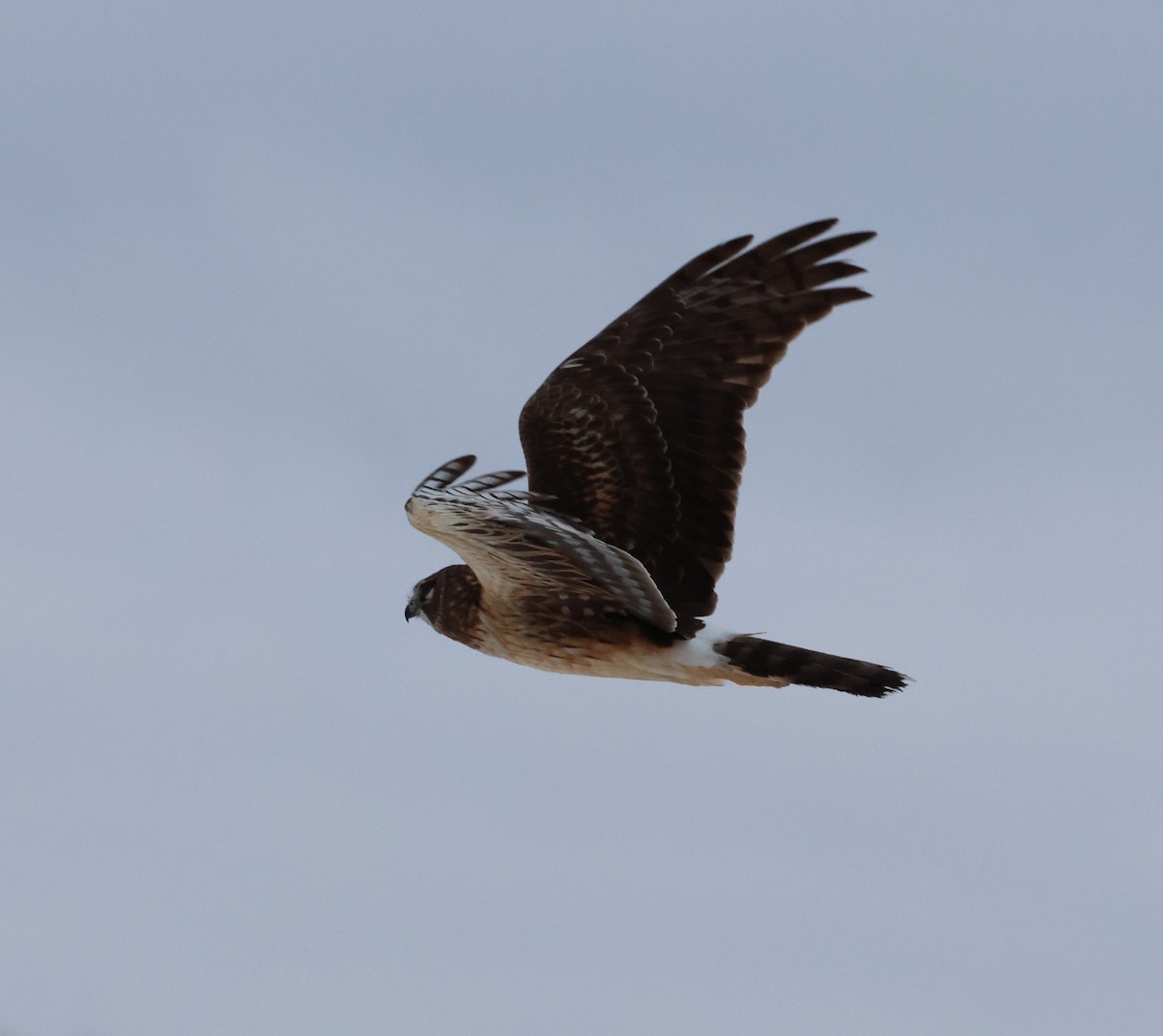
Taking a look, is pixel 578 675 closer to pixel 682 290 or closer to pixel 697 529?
pixel 697 529

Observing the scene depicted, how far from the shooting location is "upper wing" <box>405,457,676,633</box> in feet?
25.5

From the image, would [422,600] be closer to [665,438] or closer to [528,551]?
[665,438]

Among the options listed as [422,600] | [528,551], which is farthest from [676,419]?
[422,600]

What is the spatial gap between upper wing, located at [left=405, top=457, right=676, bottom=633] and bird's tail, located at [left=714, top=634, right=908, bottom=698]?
450mm

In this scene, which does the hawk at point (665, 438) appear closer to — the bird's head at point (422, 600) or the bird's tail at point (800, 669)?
the bird's tail at point (800, 669)

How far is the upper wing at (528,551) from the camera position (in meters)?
7.77

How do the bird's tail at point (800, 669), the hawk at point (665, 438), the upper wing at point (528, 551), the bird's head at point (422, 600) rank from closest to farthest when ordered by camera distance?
the upper wing at point (528, 551) → the bird's tail at point (800, 669) → the hawk at point (665, 438) → the bird's head at point (422, 600)

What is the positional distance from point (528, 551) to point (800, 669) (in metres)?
1.80

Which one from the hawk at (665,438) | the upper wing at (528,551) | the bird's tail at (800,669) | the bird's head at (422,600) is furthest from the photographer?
the bird's head at (422,600)

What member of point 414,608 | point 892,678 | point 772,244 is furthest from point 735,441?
point 414,608

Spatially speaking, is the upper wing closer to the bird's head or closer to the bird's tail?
the bird's tail

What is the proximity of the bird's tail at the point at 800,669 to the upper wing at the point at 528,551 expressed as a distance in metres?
0.45

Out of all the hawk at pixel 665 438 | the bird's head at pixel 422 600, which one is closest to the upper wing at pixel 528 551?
the hawk at pixel 665 438

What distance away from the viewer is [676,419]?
32.7 feet
